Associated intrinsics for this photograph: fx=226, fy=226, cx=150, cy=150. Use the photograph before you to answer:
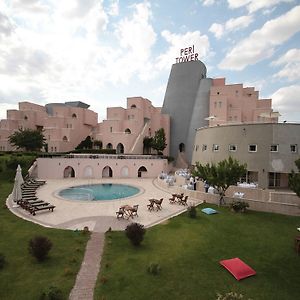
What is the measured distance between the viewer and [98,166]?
1500 inches

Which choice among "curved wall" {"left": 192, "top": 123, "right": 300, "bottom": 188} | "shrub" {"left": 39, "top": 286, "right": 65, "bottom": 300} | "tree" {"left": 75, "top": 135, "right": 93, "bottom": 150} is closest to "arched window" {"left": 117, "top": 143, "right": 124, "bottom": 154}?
"tree" {"left": 75, "top": 135, "right": 93, "bottom": 150}

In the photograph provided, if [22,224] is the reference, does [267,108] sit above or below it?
above

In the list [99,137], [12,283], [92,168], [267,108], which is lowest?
[12,283]

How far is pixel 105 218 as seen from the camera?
16.9 meters

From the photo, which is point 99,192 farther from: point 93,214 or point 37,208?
point 37,208

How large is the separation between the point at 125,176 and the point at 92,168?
5731mm

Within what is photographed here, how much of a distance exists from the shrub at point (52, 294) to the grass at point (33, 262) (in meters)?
0.33

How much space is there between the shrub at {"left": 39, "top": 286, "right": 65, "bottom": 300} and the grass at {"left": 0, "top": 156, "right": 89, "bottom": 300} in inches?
12.8

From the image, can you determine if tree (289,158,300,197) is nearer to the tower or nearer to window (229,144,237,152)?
window (229,144,237,152)

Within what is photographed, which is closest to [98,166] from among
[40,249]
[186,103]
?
[40,249]

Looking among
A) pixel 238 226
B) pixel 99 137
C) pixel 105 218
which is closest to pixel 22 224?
pixel 105 218

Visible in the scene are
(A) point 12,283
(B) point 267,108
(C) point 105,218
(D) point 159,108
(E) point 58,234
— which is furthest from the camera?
(D) point 159,108

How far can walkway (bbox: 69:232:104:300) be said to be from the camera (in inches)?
342

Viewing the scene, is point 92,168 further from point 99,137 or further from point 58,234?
point 58,234
